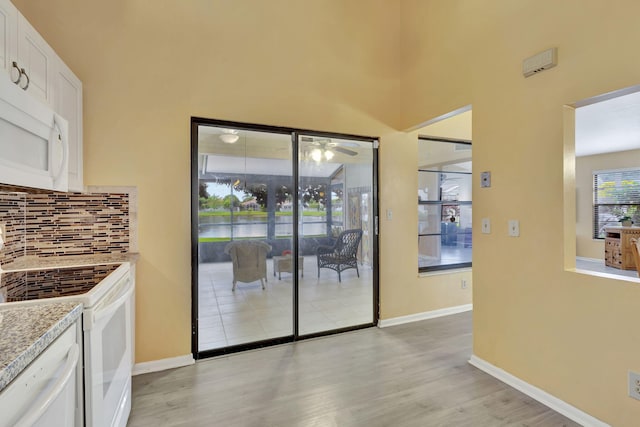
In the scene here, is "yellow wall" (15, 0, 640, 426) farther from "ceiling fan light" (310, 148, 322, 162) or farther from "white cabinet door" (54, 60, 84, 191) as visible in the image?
"ceiling fan light" (310, 148, 322, 162)

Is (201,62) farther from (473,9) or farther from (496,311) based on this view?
(496,311)

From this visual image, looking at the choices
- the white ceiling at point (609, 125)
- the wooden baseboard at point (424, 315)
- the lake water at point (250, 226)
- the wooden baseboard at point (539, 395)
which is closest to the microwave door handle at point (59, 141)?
the lake water at point (250, 226)

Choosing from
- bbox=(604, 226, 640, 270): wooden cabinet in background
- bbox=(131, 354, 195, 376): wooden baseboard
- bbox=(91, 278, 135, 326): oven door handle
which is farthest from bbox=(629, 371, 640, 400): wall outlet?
bbox=(604, 226, 640, 270): wooden cabinet in background

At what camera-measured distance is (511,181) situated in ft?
7.71

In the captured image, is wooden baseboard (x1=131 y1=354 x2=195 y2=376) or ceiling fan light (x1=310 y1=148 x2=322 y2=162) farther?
ceiling fan light (x1=310 y1=148 x2=322 y2=162)

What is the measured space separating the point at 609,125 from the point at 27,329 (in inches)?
274

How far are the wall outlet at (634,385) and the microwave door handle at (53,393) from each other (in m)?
2.75

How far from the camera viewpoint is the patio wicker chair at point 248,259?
9.68 ft

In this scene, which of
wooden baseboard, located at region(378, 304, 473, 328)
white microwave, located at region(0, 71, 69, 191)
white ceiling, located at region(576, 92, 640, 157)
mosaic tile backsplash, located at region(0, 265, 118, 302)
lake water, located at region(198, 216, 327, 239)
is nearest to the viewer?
white microwave, located at region(0, 71, 69, 191)

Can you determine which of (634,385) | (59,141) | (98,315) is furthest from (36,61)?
(634,385)

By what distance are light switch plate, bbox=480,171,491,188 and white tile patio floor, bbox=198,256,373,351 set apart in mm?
1567

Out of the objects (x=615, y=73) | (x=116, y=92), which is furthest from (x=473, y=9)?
(x=116, y=92)

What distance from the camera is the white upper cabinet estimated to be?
143cm

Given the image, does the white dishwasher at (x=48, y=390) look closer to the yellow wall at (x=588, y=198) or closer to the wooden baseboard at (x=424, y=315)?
the wooden baseboard at (x=424, y=315)
